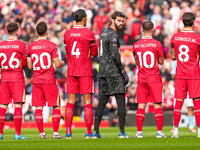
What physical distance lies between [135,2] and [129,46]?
3.33 metres

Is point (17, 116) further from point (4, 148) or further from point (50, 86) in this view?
point (4, 148)

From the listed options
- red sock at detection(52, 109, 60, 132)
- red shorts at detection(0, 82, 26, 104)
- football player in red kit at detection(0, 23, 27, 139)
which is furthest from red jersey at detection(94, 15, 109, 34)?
red sock at detection(52, 109, 60, 132)

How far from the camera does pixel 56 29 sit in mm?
25781

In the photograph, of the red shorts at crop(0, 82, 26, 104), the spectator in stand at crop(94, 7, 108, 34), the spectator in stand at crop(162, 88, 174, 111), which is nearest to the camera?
the red shorts at crop(0, 82, 26, 104)

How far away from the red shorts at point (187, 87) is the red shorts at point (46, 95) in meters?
2.55

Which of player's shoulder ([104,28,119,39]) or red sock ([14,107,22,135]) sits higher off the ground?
player's shoulder ([104,28,119,39])

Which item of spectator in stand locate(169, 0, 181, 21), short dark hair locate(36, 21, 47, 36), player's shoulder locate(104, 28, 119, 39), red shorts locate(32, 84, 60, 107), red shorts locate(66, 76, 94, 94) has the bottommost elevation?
red shorts locate(32, 84, 60, 107)

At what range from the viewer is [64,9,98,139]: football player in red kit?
445 inches

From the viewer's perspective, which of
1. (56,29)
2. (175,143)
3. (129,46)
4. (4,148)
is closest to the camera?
(4,148)

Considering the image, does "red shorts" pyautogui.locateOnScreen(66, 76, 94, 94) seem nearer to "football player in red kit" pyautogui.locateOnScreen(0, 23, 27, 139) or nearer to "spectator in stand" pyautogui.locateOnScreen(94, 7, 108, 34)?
"football player in red kit" pyautogui.locateOnScreen(0, 23, 27, 139)

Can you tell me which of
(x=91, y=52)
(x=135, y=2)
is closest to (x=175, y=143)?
(x=91, y=52)

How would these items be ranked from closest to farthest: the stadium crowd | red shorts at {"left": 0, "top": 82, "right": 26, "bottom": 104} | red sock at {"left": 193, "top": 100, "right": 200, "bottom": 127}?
red sock at {"left": 193, "top": 100, "right": 200, "bottom": 127} → red shorts at {"left": 0, "top": 82, "right": 26, "bottom": 104} → the stadium crowd

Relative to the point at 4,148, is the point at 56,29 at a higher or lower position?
higher

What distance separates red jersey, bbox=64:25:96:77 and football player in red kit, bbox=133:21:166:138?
1.07 metres
